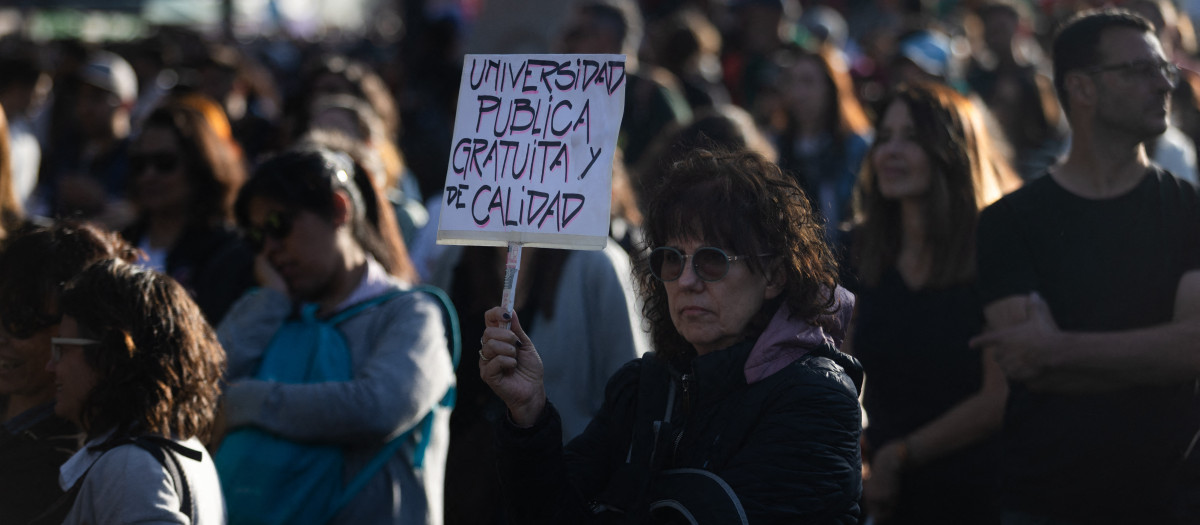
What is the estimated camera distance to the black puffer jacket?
260cm

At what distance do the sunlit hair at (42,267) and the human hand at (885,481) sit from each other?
8.14ft

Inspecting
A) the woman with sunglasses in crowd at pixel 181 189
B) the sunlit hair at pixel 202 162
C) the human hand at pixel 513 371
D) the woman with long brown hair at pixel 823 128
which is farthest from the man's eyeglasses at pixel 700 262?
the woman with long brown hair at pixel 823 128

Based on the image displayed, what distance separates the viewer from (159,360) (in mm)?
3145

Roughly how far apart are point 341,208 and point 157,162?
165 centimetres

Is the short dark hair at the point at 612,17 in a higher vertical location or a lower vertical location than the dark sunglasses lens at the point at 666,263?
higher

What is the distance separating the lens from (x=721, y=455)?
2680mm

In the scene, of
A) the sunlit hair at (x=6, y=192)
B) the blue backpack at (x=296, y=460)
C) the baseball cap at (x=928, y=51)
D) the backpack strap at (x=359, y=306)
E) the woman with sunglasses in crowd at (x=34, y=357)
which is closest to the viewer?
the woman with sunglasses in crowd at (x=34, y=357)

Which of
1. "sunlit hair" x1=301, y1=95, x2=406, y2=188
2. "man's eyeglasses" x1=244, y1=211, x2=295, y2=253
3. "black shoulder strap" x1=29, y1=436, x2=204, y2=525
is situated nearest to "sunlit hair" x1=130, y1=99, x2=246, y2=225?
"sunlit hair" x1=301, y1=95, x2=406, y2=188

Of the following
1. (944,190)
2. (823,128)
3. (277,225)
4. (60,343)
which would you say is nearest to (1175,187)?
(944,190)

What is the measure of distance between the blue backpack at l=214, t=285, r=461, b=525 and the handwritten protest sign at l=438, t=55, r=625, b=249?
3.49 feet

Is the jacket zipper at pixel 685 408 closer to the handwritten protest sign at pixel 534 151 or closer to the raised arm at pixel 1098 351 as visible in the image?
the handwritten protest sign at pixel 534 151

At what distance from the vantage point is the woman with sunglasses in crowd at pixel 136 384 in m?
3.00

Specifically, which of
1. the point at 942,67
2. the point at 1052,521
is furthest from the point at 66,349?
the point at 942,67

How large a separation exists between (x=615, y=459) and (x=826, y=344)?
553 millimetres
